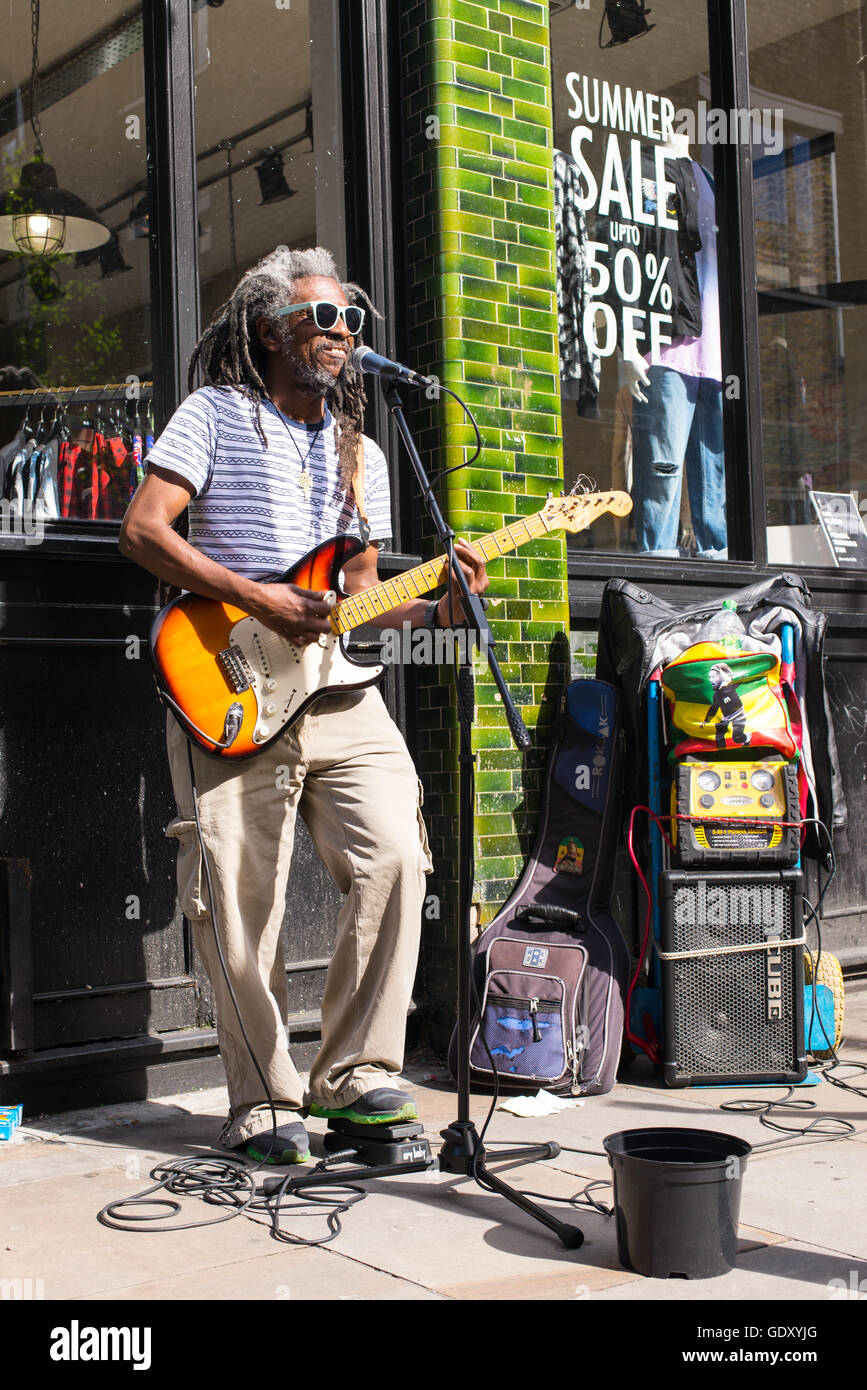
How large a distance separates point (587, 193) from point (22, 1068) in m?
4.27

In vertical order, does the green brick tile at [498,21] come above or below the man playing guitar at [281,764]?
above

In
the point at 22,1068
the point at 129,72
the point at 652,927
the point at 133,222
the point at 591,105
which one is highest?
the point at 591,105

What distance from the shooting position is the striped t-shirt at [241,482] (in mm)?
3807

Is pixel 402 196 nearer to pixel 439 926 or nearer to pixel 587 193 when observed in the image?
pixel 587 193

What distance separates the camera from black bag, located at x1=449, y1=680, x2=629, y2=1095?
14.5ft

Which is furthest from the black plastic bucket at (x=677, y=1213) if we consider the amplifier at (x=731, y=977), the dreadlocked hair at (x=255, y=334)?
the dreadlocked hair at (x=255, y=334)

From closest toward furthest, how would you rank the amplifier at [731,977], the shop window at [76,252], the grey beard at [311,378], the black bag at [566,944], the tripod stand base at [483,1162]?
the tripod stand base at [483,1162] → the grey beard at [311,378] → the black bag at [566,944] → the amplifier at [731,977] → the shop window at [76,252]

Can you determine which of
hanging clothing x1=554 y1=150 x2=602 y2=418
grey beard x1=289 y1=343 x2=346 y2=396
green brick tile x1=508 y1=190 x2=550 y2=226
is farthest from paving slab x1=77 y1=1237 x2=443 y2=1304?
hanging clothing x1=554 y1=150 x2=602 y2=418

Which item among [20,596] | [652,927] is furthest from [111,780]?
[652,927]

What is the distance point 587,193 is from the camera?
6.05 meters

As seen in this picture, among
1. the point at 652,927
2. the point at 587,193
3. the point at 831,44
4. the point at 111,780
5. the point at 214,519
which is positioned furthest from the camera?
the point at 831,44

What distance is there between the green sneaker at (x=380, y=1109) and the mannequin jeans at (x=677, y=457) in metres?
3.21

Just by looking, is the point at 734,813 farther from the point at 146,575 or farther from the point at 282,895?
the point at 146,575

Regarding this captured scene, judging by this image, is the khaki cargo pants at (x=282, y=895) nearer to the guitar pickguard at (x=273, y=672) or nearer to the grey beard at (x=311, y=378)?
the guitar pickguard at (x=273, y=672)
